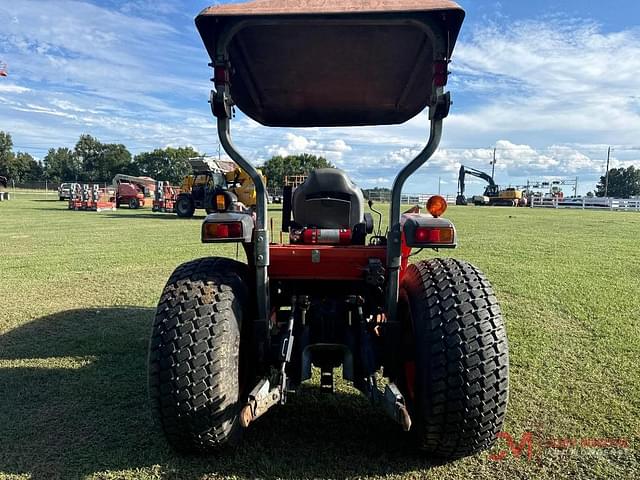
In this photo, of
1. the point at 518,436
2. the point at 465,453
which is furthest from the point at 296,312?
the point at 518,436

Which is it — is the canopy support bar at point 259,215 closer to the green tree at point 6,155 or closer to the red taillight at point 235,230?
the red taillight at point 235,230

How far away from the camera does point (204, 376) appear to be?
2.51m

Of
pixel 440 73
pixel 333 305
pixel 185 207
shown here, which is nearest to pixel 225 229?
pixel 333 305

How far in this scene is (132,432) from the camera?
3070 mm

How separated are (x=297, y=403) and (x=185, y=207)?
894 inches

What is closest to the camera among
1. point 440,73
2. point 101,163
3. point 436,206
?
point 440,73

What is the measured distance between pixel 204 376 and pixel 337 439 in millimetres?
947

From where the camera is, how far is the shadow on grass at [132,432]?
2.68 m

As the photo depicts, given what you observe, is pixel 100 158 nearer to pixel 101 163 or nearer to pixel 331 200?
pixel 101 163

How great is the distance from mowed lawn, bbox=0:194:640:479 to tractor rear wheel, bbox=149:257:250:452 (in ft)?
0.82

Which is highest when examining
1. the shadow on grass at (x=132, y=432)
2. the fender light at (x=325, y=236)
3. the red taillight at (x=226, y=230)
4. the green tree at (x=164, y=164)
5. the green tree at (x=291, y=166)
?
the green tree at (x=164, y=164)

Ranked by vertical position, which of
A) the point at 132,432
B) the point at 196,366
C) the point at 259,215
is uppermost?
the point at 259,215

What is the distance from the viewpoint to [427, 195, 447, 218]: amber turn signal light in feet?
9.19

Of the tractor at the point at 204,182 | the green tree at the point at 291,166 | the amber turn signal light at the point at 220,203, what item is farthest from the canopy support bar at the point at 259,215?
the tractor at the point at 204,182
